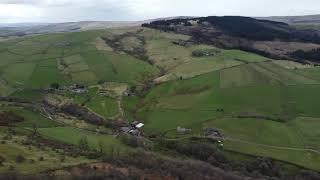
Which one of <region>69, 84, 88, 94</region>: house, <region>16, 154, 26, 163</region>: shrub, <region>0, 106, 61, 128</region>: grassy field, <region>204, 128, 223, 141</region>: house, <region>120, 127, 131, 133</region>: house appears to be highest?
<region>16, 154, 26, 163</region>: shrub

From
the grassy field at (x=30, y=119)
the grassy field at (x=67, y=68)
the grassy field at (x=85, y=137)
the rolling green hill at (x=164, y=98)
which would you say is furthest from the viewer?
the grassy field at (x=67, y=68)

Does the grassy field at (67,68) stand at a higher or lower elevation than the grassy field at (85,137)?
higher

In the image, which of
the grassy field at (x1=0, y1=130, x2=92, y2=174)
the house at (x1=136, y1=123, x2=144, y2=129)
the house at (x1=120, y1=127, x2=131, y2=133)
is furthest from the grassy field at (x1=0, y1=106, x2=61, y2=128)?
the grassy field at (x1=0, y1=130, x2=92, y2=174)

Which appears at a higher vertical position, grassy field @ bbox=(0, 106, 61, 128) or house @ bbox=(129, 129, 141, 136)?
grassy field @ bbox=(0, 106, 61, 128)

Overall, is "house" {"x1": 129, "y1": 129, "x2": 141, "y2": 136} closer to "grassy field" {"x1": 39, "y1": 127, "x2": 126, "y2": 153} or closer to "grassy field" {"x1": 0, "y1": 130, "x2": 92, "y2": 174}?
"grassy field" {"x1": 39, "y1": 127, "x2": 126, "y2": 153}

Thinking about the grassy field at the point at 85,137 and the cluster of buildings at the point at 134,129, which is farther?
the cluster of buildings at the point at 134,129

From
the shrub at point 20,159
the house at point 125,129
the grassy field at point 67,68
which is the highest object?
the shrub at point 20,159

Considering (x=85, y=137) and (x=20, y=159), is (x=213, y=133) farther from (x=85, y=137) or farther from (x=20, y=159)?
(x=20, y=159)

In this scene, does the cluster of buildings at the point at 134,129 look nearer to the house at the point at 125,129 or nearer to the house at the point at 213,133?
the house at the point at 125,129

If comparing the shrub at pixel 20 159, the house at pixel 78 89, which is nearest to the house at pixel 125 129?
the house at pixel 78 89

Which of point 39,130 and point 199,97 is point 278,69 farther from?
point 39,130

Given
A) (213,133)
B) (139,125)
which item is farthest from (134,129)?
(213,133)
